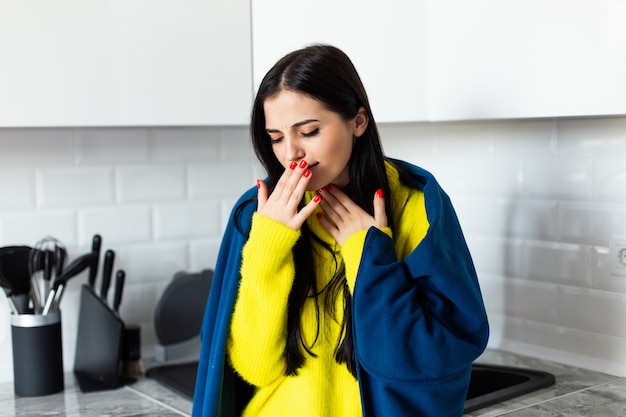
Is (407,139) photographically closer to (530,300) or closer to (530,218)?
(530,218)

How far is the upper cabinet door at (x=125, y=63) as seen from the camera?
157 centimetres

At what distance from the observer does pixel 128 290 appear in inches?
83.0

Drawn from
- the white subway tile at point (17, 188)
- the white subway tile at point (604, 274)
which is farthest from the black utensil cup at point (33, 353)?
the white subway tile at point (604, 274)

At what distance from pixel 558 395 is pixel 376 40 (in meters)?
Result: 0.78

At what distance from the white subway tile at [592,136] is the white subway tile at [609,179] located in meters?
0.02

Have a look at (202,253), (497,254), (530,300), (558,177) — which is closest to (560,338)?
(530,300)

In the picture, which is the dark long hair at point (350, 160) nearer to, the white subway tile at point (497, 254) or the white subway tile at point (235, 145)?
the white subway tile at point (497, 254)

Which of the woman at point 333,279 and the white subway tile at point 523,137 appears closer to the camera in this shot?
the woman at point 333,279

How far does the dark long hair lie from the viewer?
1.33 metres

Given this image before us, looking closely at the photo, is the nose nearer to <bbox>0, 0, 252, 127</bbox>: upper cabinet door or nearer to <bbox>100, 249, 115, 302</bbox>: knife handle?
<bbox>0, 0, 252, 127</bbox>: upper cabinet door

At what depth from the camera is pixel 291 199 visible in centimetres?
136

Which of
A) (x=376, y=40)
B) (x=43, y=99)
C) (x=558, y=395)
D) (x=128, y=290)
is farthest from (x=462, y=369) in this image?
(x=128, y=290)

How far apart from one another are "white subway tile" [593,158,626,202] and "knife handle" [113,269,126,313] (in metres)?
1.02

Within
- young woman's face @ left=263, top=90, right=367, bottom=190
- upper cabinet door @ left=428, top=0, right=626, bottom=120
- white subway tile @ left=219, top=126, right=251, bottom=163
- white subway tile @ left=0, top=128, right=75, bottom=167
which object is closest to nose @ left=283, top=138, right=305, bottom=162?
young woman's face @ left=263, top=90, right=367, bottom=190
